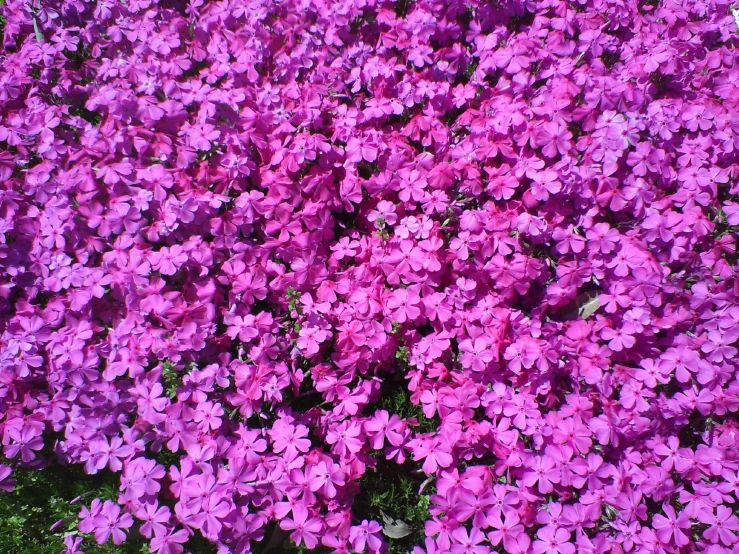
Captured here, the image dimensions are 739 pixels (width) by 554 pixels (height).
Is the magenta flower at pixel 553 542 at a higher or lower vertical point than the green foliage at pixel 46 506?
higher

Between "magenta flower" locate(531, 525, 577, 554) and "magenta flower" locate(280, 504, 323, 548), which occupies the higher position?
"magenta flower" locate(280, 504, 323, 548)

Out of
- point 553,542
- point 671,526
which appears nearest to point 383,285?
point 553,542

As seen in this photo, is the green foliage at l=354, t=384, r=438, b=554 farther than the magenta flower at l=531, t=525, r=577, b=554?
Yes

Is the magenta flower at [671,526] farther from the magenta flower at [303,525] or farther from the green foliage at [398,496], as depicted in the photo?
the magenta flower at [303,525]

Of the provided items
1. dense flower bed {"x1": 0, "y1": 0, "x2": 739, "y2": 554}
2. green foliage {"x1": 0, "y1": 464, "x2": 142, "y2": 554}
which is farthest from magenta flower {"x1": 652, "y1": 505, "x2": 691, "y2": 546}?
green foliage {"x1": 0, "y1": 464, "x2": 142, "y2": 554}

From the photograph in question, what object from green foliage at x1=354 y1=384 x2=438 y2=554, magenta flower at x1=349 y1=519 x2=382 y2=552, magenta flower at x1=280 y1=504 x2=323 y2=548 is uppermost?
magenta flower at x1=280 y1=504 x2=323 y2=548

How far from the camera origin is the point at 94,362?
2.32 metres

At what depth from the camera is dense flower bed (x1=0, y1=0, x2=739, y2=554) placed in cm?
222

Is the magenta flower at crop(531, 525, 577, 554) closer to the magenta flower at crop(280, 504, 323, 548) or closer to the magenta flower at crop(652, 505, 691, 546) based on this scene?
the magenta flower at crop(652, 505, 691, 546)

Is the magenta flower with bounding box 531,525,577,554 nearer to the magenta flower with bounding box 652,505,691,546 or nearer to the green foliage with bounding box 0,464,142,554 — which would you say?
the magenta flower with bounding box 652,505,691,546

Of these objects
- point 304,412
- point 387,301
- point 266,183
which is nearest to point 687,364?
point 387,301

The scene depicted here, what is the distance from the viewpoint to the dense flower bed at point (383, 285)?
87.5 inches

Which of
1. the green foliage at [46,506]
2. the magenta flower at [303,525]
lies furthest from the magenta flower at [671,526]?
the green foliage at [46,506]

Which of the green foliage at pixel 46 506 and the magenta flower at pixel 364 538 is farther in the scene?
the green foliage at pixel 46 506
